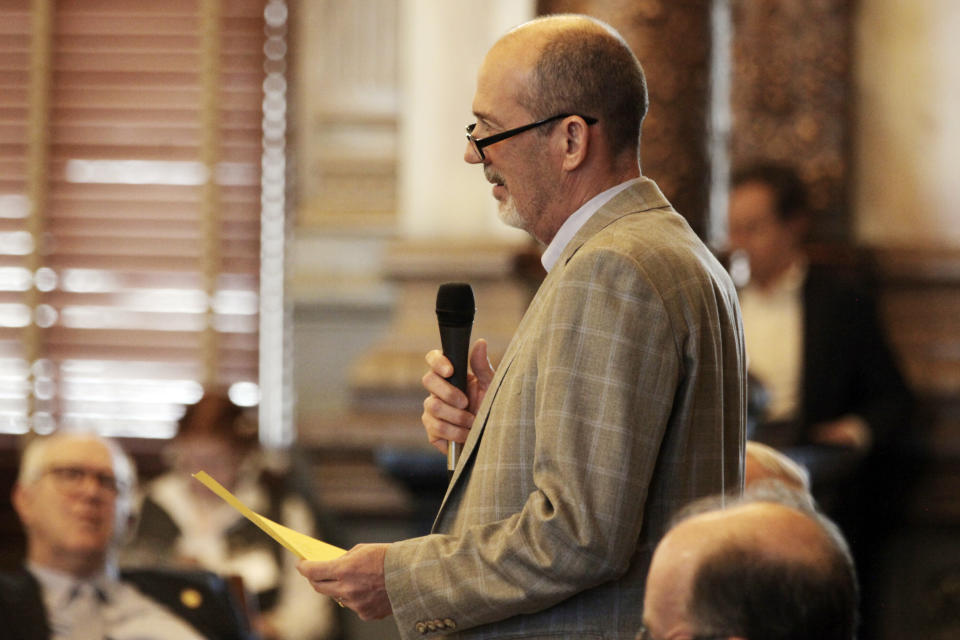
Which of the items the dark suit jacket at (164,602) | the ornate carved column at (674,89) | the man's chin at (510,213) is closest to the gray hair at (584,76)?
the man's chin at (510,213)

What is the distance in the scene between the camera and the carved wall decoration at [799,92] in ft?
14.9

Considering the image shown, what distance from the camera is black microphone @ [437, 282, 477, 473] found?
5.98 ft

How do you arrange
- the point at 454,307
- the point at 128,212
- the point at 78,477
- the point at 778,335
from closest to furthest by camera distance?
the point at 454,307 → the point at 78,477 → the point at 778,335 → the point at 128,212

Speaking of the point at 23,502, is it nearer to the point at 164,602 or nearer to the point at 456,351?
the point at 164,602

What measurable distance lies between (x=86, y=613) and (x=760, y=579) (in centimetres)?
217

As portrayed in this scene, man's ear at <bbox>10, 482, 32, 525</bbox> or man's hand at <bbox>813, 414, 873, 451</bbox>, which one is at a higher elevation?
man's hand at <bbox>813, 414, 873, 451</bbox>

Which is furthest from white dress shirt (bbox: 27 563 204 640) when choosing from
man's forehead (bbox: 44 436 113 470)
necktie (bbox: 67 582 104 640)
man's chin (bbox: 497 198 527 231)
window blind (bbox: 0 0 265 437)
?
window blind (bbox: 0 0 265 437)

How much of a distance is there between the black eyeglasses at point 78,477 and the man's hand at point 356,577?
5.46 ft

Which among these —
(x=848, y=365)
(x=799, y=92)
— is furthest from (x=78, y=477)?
(x=799, y=92)

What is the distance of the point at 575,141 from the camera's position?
168 centimetres

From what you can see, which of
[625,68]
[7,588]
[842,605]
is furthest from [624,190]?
[7,588]

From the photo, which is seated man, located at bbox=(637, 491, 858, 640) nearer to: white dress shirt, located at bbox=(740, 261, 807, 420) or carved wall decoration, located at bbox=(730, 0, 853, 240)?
white dress shirt, located at bbox=(740, 261, 807, 420)

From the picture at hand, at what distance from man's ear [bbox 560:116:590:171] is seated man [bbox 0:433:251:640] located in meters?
1.77

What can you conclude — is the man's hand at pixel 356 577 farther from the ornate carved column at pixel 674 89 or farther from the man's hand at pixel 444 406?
the ornate carved column at pixel 674 89
